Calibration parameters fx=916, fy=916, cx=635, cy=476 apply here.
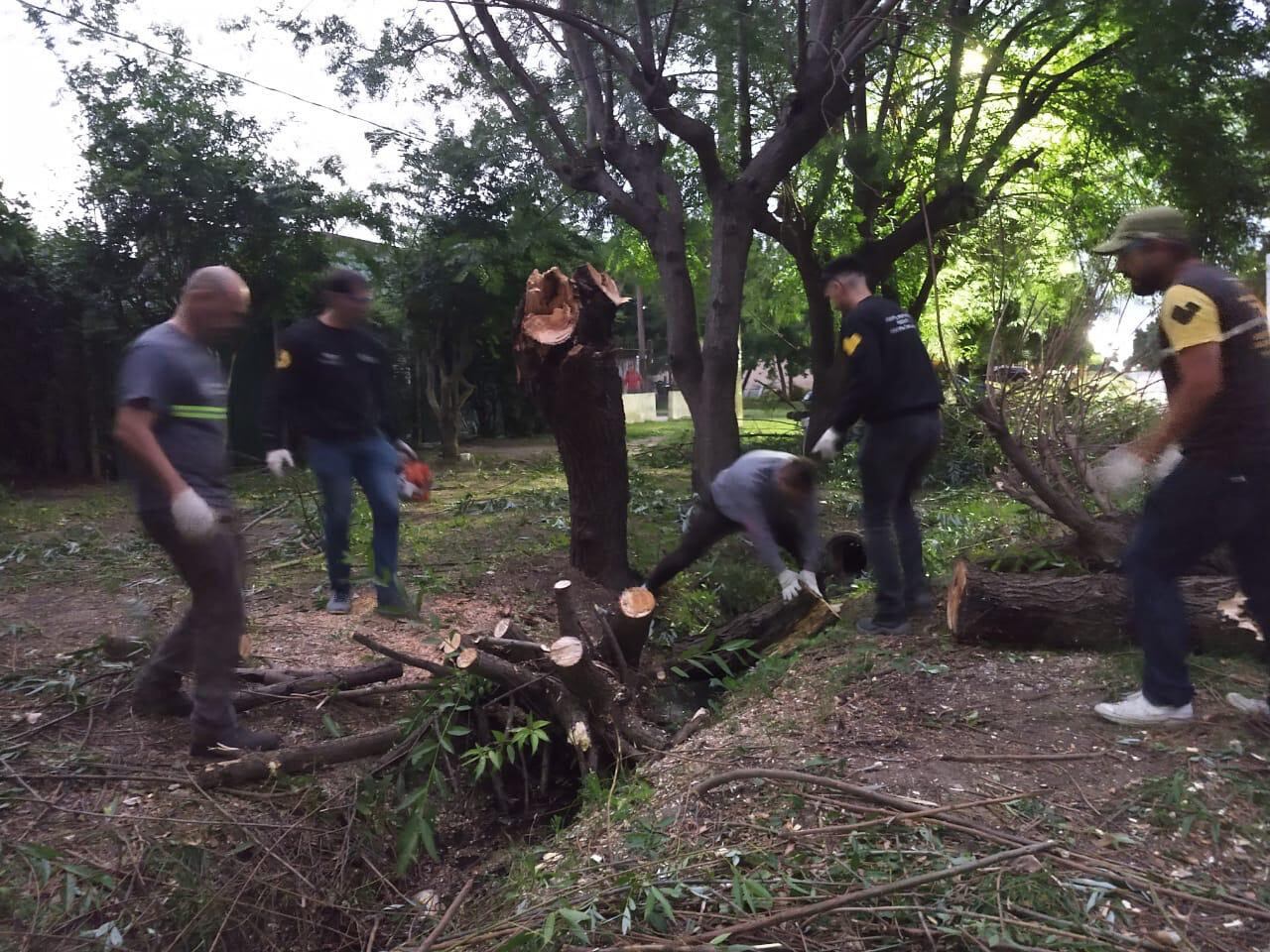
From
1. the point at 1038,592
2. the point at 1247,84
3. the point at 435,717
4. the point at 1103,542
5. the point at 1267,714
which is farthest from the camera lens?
the point at 1247,84

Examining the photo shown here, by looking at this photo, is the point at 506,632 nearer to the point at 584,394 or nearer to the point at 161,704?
the point at 161,704

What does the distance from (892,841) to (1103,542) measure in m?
2.98

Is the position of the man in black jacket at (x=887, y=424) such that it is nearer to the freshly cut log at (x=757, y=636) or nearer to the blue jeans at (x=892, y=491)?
the blue jeans at (x=892, y=491)

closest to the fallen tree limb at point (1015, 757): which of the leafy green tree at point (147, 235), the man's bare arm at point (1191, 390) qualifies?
the man's bare arm at point (1191, 390)

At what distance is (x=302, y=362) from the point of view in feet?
14.7

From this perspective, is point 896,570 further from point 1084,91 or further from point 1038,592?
point 1084,91

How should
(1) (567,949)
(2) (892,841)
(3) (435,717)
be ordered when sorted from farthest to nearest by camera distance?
1. (3) (435,717)
2. (2) (892,841)
3. (1) (567,949)

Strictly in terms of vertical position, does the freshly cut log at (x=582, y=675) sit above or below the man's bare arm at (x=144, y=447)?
below

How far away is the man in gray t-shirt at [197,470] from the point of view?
10.2ft

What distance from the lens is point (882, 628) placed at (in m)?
4.50

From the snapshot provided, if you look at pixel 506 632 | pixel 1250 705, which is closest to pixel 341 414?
pixel 506 632

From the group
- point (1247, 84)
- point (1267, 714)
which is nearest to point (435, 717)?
point (1267, 714)

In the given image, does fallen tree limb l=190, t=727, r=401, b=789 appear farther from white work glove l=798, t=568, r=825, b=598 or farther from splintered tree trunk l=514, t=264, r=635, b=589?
splintered tree trunk l=514, t=264, r=635, b=589

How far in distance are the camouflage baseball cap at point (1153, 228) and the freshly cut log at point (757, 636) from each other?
232 cm
